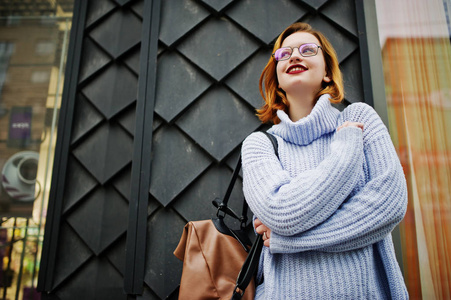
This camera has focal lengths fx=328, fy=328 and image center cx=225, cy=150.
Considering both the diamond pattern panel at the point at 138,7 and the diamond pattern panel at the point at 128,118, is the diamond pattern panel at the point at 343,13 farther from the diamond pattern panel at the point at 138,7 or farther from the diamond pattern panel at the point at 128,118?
the diamond pattern panel at the point at 128,118

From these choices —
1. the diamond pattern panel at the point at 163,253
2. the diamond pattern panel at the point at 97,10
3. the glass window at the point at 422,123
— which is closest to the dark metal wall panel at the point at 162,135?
the diamond pattern panel at the point at 163,253

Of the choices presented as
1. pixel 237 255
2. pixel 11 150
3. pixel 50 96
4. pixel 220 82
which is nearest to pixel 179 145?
pixel 220 82

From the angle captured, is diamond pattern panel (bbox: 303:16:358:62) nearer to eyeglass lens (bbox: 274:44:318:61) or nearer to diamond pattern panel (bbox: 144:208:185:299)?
eyeglass lens (bbox: 274:44:318:61)

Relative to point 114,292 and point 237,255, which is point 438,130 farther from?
point 114,292

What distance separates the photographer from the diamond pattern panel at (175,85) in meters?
2.00

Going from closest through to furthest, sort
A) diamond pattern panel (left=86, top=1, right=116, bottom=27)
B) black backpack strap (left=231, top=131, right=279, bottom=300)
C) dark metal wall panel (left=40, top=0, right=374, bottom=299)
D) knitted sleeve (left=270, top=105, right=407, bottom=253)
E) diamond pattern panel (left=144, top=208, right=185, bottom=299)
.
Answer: knitted sleeve (left=270, top=105, right=407, bottom=253) → black backpack strap (left=231, top=131, right=279, bottom=300) → diamond pattern panel (left=144, top=208, right=185, bottom=299) → dark metal wall panel (left=40, top=0, right=374, bottom=299) → diamond pattern panel (left=86, top=1, right=116, bottom=27)

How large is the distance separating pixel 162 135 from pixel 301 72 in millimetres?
974

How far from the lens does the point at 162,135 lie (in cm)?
199

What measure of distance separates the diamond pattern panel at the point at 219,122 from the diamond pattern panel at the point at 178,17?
446mm

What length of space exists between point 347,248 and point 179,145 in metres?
1.20

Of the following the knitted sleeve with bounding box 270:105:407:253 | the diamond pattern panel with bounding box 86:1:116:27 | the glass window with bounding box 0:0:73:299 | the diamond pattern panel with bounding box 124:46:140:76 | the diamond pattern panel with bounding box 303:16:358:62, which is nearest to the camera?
the knitted sleeve with bounding box 270:105:407:253

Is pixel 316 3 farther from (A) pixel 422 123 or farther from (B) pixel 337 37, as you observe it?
(A) pixel 422 123

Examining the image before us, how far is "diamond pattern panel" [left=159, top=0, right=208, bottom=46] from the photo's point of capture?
210 cm

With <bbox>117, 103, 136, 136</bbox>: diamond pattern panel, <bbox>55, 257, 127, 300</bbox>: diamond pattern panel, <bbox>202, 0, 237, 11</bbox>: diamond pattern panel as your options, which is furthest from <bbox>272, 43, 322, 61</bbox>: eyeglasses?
<bbox>55, 257, 127, 300</bbox>: diamond pattern panel
